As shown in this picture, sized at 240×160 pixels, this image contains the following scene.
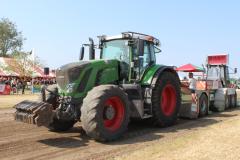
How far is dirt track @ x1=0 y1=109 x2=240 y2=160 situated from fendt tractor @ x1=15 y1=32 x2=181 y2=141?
39 centimetres

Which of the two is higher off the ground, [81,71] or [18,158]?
[81,71]

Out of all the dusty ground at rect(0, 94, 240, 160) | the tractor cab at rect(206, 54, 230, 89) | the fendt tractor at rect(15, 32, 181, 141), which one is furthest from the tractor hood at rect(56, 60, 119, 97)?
the tractor cab at rect(206, 54, 230, 89)

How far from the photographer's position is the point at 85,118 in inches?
293

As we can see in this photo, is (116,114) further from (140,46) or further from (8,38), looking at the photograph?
(8,38)

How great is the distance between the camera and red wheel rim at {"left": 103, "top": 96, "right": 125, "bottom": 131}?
26.3 ft

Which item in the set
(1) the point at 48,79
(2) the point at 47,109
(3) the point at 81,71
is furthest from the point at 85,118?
(1) the point at 48,79

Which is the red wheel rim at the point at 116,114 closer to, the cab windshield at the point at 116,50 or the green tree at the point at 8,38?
the cab windshield at the point at 116,50

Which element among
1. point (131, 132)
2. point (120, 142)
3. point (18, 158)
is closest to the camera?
point (18, 158)

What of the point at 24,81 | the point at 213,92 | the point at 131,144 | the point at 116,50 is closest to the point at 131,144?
the point at 131,144

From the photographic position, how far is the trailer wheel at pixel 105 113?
7438 millimetres

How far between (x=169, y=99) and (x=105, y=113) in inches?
118

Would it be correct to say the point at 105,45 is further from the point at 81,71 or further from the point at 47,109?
the point at 47,109

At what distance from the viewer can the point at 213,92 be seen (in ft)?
50.9

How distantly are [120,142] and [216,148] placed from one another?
2049mm
